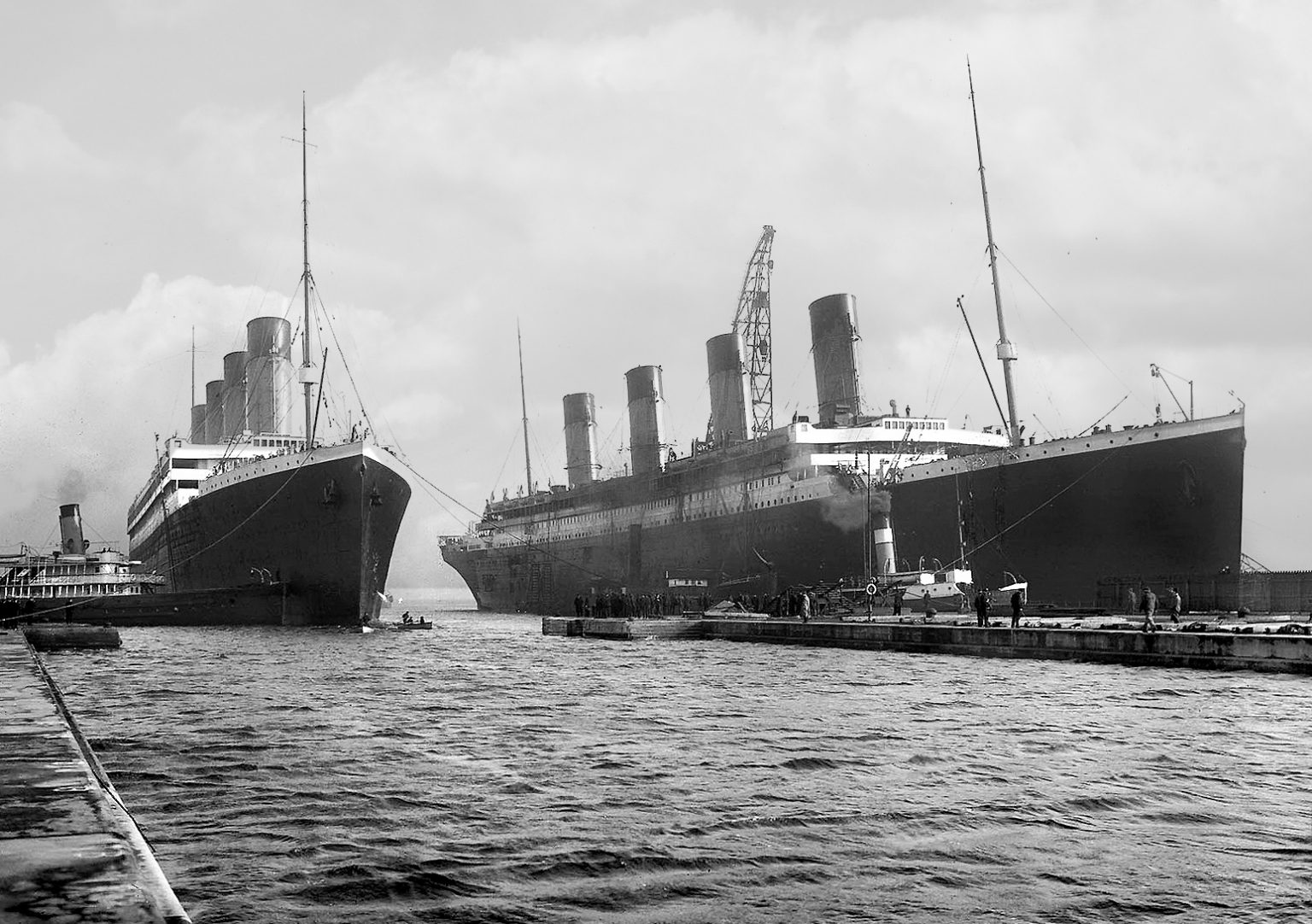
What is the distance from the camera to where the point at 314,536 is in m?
46.8

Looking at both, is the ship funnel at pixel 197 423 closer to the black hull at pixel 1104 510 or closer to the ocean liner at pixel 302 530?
the ocean liner at pixel 302 530

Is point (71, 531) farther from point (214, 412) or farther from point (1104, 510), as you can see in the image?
point (1104, 510)

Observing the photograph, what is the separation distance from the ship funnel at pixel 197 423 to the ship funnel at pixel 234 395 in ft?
42.8

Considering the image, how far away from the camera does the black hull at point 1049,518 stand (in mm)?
42781

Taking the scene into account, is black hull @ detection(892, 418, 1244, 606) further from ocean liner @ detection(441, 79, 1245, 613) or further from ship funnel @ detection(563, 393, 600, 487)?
ship funnel @ detection(563, 393, 600, 487)

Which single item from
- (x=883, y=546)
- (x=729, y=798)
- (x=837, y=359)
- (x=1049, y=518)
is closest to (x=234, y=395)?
(x=837, y=359)

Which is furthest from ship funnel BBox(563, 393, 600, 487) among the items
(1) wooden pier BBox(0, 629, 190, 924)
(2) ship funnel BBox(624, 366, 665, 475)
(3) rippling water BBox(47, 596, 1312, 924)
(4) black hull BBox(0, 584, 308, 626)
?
(1) wooden pier BBox(0, 629, 190, 924)

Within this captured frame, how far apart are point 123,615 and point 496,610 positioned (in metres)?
45.5

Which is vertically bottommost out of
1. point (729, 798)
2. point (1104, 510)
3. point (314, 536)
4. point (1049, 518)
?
point (729, 798)

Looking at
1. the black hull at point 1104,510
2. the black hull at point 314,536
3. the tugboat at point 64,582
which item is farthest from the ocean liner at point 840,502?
the tugboat at point 64,582

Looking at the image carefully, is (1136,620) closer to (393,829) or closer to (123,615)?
(393,829)

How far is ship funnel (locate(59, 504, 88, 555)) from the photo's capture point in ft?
204

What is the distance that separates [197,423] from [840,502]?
183 ft

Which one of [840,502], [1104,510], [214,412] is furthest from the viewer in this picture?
[214,412]
